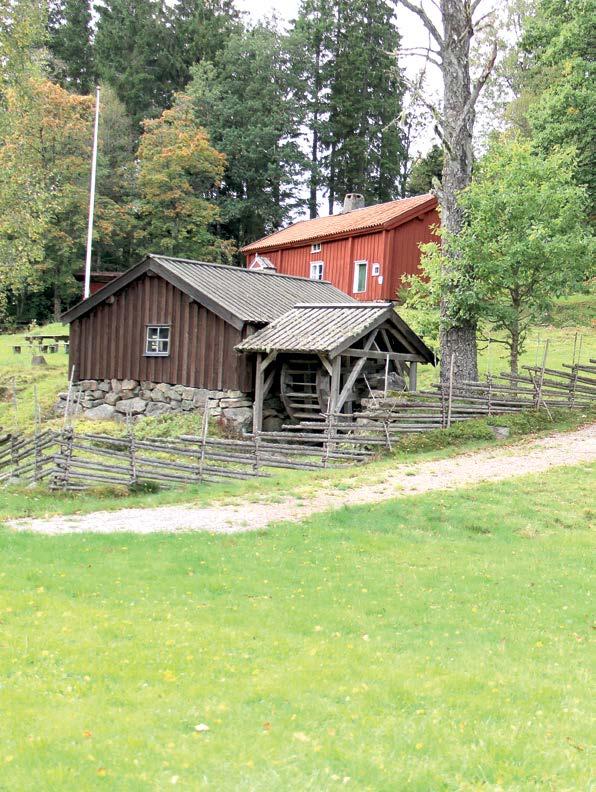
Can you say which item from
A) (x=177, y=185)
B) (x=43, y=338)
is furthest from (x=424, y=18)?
(x=177, y=185)

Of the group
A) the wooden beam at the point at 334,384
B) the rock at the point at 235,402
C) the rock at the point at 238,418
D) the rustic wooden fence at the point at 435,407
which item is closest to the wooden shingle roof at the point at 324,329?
the wooden beam at the point at 334,384

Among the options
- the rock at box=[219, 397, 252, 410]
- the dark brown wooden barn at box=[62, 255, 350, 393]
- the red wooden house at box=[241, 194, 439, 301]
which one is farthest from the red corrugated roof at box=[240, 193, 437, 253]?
the rock at box=[219, 397, 252, 410]

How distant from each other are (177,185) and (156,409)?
87.7ft

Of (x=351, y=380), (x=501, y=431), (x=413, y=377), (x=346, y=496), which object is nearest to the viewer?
(x=346, y=496)

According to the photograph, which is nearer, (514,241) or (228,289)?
(514,241)

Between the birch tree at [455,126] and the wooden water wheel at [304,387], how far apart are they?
3.36 m

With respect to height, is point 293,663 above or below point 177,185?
below

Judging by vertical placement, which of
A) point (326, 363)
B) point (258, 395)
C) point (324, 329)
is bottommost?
point (258, 395)

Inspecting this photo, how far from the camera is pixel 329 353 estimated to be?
19359 mm

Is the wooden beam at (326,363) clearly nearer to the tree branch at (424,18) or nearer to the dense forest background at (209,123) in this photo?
the tree branch at (424,18)

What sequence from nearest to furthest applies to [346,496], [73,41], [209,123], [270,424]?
[346,496], [270,424], [209,123], [73,41]

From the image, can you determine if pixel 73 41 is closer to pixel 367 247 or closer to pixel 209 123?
pixel 209 123

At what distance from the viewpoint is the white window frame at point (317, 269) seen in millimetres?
39656

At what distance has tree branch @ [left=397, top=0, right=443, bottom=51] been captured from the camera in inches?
790
